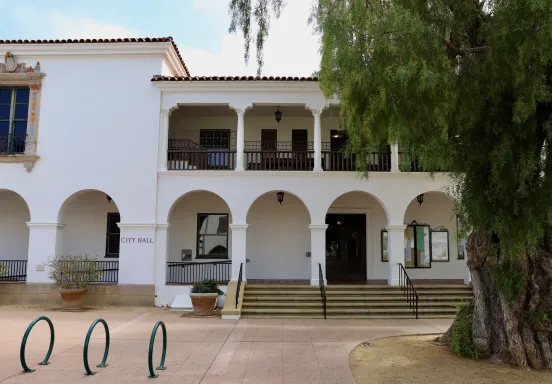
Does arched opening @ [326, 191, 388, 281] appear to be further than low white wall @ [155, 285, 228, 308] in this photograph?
Yes

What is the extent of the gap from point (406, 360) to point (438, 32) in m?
5.48

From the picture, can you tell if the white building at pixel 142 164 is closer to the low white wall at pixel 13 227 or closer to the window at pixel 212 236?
the window at pixel 212 236

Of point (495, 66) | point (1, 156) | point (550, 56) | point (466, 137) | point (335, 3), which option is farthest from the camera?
point (1, 156)

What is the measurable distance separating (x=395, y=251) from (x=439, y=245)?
3387 mm

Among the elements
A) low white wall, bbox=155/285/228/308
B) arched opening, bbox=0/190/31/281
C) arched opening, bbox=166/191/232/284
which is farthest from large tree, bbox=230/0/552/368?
arched opening, bbox=0/190/31/281

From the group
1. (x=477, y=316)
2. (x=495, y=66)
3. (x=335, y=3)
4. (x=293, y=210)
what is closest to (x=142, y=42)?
(x=293, y=210)

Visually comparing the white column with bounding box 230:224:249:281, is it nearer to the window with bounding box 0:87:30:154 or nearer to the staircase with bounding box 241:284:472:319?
the staircase with bounding box 241:284:472:319

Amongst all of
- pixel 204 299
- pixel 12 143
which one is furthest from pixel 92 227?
pixel 204 299

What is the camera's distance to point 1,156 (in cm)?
1528

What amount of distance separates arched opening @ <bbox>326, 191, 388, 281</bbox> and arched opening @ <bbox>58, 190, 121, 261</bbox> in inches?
319

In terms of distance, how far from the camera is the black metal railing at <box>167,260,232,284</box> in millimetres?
16172

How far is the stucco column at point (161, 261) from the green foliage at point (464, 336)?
936 centimetres

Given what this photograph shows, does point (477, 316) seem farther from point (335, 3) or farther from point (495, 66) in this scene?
point (335, 3)

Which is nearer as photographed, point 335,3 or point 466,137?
point 466,137
